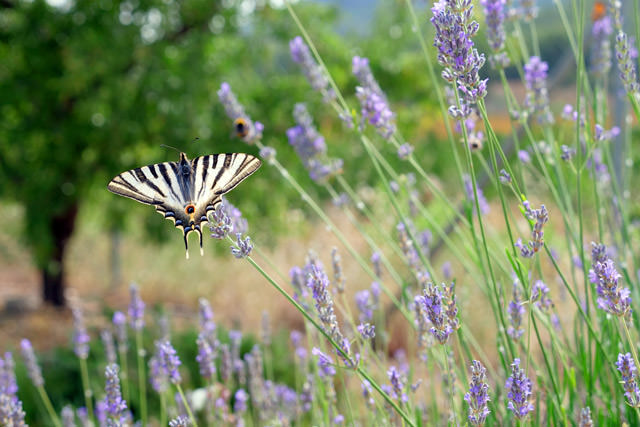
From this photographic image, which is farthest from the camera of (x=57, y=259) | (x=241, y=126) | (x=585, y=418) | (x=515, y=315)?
(x=57, y=259)

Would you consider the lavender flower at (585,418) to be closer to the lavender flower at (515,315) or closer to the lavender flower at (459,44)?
the lavender flower at (515,315)

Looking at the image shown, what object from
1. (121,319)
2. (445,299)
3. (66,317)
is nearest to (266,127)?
(66,317)

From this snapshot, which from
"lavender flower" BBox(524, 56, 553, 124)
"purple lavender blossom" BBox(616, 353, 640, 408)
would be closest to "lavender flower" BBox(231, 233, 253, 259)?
"purple lavender blossom" BBox(616, 353, 640, 408)

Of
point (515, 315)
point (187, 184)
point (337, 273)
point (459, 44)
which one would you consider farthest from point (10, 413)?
point (459, 44)

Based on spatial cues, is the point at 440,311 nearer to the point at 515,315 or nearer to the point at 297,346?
the point at 515,315

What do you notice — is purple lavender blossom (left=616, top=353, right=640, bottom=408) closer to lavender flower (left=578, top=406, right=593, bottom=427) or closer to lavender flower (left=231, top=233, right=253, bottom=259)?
lavender flower (left=578, top=406, right=593, bottom=427)

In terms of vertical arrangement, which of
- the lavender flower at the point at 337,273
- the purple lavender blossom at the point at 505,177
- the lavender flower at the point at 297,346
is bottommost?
the purple lavender blossom at the point at 505,177

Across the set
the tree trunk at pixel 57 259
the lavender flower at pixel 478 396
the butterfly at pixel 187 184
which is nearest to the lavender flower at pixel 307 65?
the butterfly at pixel 187 184
